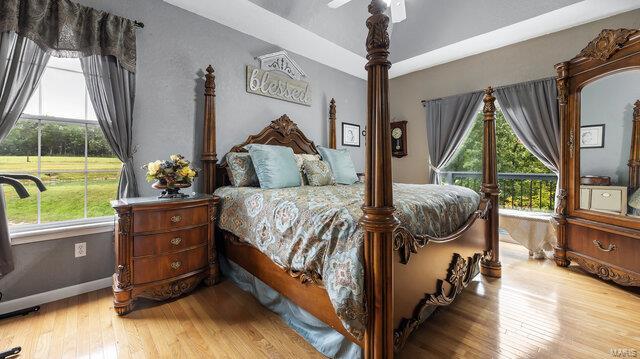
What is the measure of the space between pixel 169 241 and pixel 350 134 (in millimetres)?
3234

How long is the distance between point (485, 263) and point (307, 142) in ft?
8.09

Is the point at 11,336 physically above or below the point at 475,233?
below

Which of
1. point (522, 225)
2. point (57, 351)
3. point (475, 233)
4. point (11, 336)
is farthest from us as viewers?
point (522, 225)

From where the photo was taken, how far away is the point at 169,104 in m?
2.58

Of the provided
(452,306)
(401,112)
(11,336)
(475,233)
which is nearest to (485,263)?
(475,233)

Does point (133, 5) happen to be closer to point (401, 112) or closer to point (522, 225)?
point (401, 112)

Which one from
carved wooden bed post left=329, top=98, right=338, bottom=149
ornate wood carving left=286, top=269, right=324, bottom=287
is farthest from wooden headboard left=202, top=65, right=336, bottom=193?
ornate wood carving left=286, top=269, right=324, bottom=287

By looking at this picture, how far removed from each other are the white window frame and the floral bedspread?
110 cm

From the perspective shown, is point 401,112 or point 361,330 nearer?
point 361,330

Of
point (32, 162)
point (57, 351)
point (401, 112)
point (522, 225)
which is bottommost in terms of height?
point (57, 351)

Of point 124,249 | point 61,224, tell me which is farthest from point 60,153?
point 124,249

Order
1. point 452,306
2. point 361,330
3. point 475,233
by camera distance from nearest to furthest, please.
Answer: point 361,330 < point 452,306 < point 475,233

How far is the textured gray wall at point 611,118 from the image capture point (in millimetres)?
2250

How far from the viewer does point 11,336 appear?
5.31ft
